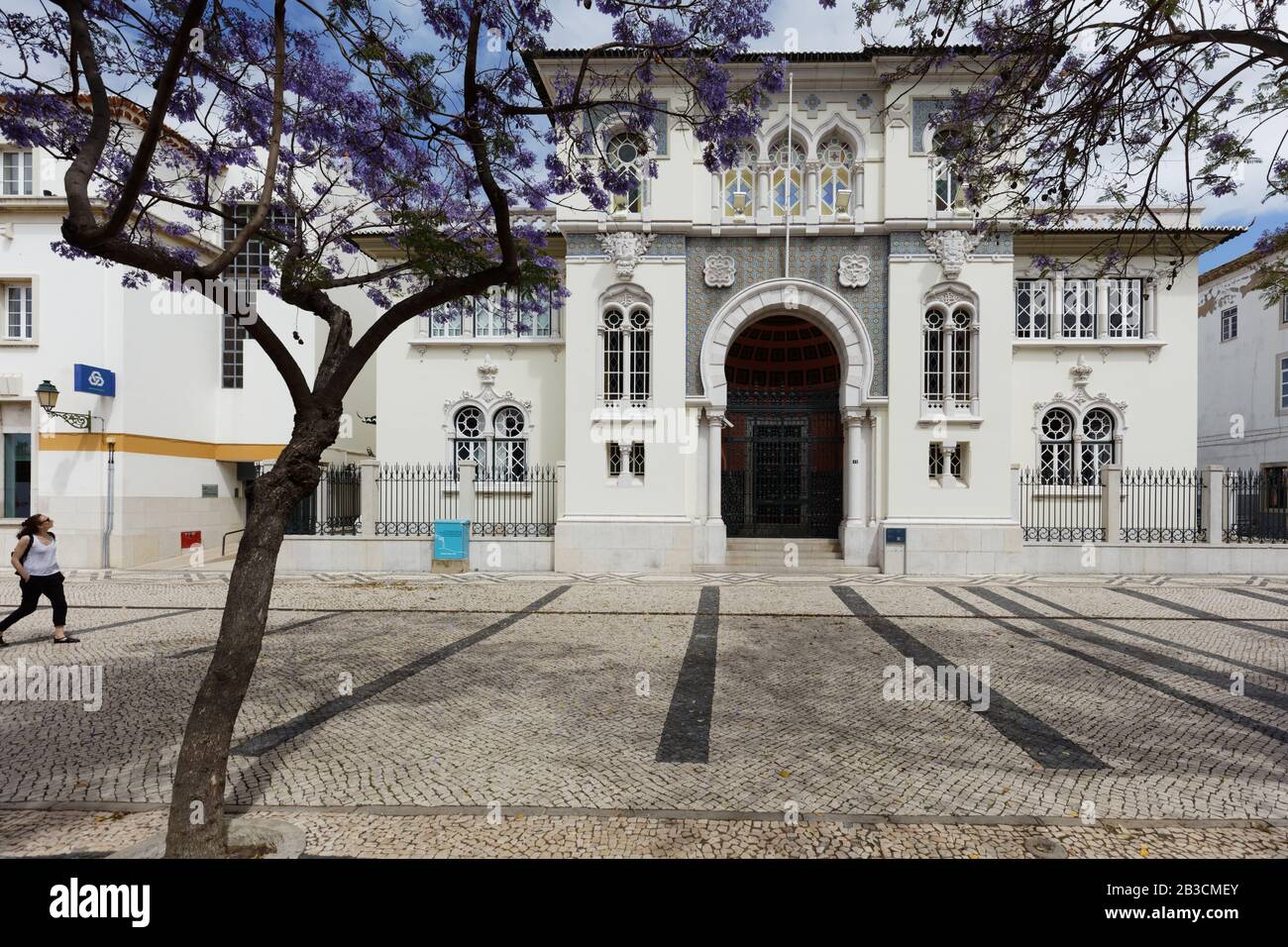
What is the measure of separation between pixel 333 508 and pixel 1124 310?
818 inches

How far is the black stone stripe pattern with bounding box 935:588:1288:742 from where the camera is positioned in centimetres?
512

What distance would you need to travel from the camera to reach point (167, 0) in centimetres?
494

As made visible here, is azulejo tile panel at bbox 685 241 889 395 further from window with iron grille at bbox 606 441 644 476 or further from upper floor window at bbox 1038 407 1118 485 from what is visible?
upper floor window at bbox 1038 407 1118 485

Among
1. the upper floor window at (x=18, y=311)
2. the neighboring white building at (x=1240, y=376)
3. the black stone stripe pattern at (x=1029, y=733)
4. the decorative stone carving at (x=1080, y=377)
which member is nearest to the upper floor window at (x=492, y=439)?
the upper floor window at (x=18, y=311)

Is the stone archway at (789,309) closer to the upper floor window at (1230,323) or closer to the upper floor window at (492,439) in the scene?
the upper floor window at (492,439)

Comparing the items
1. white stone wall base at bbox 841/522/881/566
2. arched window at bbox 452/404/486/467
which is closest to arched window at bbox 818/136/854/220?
white stone wall base at bbox 841/522/881/566

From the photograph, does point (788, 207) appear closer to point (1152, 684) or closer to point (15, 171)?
point (1152, 684)

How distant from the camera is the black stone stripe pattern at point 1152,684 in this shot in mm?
5121

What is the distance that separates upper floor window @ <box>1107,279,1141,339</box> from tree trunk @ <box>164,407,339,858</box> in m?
19.8

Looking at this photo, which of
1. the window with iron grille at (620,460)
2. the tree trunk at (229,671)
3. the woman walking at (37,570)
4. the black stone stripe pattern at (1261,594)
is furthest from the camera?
the window with iron grille at (620,460)

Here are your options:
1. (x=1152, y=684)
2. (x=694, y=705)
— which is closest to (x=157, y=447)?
(x=694, y=705)

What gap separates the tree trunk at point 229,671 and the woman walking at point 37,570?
641 cm

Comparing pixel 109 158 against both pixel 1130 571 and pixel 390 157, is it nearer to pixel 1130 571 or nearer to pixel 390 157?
pixel 390 157

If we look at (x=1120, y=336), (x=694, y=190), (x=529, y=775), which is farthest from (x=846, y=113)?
(x=529, y=775)
